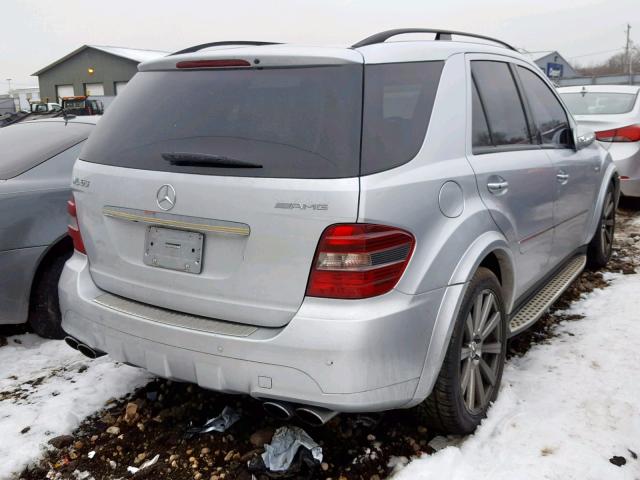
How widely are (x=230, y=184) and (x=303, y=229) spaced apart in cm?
33

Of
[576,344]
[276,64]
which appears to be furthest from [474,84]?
[576,344]

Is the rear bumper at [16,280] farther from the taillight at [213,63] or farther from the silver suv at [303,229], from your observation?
the taillight at [213,63]

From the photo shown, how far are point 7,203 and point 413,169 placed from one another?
256cm

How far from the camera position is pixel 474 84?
111 inches

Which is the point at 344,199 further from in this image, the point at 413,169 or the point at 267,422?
the point at 267,422

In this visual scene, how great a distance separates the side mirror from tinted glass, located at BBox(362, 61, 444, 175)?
1952 millimetres

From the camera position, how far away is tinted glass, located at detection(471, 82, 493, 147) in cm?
273

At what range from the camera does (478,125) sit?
110 inches

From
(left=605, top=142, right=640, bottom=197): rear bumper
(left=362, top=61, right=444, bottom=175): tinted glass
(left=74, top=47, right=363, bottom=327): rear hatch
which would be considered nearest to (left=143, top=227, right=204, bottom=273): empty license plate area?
(left=74, top=47, right=363, bottom=327): rear hatch

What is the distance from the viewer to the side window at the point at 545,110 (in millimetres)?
3604

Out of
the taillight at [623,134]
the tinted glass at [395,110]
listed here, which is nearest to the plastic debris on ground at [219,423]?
the tinted glass at [395,110]

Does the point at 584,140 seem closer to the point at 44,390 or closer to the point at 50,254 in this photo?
the point at 50,254

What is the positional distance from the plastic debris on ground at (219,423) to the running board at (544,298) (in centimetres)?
150

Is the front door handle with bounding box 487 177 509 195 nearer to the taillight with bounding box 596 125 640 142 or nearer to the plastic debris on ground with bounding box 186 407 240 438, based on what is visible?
the plastic debris on ground with bounding box 186 407 240 438
